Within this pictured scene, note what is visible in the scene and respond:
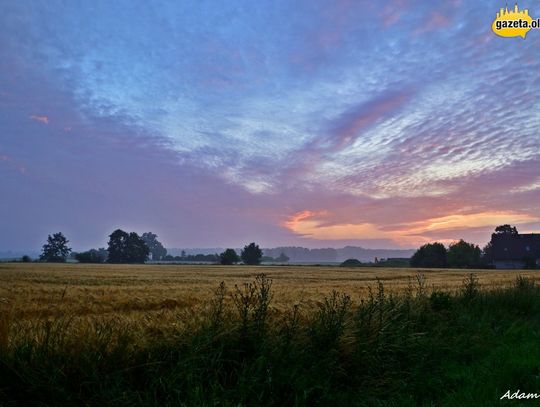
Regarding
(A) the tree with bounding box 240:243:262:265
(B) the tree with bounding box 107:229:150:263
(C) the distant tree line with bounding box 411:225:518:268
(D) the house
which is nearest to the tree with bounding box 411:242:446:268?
(C) the distant tree line with bounding box 411:225:518:268

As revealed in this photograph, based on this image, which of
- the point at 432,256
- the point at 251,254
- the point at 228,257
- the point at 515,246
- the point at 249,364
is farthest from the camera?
the point at 251,254

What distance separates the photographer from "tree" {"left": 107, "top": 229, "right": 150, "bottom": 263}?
453ft

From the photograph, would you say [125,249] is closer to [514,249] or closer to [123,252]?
[123,252]

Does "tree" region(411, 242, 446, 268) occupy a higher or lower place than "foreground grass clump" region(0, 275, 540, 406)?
higher

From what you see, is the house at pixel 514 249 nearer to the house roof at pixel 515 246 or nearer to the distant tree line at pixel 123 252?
the house roof at pixel 515 246

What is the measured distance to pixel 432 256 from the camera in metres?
96.3

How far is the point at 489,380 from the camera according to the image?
20.5 ft

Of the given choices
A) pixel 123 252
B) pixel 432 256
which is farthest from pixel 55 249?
pixel 432 256

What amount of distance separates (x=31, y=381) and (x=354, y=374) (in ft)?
15.0

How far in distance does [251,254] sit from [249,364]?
123 metres

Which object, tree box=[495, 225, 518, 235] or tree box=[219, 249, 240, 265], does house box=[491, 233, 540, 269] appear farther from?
tree box=[219, 249, 240, 265]

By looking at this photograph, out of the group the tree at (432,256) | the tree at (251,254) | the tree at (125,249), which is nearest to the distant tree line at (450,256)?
the tree at (432,256)

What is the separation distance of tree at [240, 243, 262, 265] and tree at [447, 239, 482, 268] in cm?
5679

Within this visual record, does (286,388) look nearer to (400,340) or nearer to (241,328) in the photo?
(241,328)
